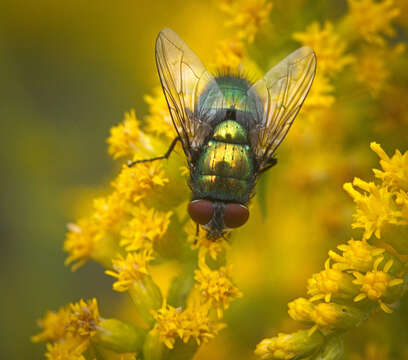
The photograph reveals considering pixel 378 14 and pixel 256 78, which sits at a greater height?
pixel 378 14

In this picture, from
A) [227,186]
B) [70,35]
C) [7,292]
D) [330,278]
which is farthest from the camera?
→ [70,35]

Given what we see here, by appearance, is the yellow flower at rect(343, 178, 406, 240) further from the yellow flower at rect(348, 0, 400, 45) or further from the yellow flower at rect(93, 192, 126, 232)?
the yellow flower at rect(348, 0, 400, 45)

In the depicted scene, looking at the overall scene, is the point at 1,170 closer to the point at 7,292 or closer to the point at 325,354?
the point at 7,292

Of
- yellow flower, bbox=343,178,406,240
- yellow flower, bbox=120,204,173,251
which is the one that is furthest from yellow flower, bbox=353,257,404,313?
yellow flower, bbox=120,204,173,251

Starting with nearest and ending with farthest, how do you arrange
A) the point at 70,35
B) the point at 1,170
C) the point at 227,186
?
the point at 227,186 → the point at 1,170 → the point at 70,35

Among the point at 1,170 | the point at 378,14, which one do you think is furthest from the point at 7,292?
the point at 378,14

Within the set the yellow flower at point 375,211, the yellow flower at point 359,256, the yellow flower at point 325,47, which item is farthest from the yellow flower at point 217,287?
the yellow flower at point 325,47

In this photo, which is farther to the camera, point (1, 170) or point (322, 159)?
point (1, 170)
